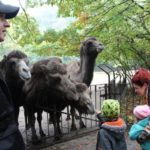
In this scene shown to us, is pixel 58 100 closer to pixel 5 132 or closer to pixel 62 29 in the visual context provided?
A: pixel 62 29

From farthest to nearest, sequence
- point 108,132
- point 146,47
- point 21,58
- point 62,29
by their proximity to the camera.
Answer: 1. point 146,47
2. point 62,29
3. point 21,58
4. point 108,132

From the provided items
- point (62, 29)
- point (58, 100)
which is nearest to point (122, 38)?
point (62, 29)

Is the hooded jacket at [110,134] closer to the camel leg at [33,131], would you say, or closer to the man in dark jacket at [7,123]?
the man in dark jacket at [7,123]

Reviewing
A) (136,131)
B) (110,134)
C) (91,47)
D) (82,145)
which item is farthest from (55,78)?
(136,131)

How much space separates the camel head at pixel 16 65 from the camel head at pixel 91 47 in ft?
9.93

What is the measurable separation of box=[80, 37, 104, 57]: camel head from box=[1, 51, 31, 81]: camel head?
3026 mm

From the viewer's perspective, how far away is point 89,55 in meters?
10.3

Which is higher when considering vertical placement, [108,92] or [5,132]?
[5,132]

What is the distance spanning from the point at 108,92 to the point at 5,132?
8848mm

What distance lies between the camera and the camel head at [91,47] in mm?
9953

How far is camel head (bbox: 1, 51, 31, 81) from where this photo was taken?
22.9 ft

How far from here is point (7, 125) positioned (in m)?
2.55

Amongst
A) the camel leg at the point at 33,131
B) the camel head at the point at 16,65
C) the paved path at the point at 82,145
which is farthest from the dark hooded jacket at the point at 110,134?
the camel leg at the point at 33,131

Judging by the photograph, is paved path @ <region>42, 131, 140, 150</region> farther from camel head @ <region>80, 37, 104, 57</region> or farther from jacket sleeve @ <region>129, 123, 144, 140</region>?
jacket sleeve @ <region>129, 123, 144, 140</region>
